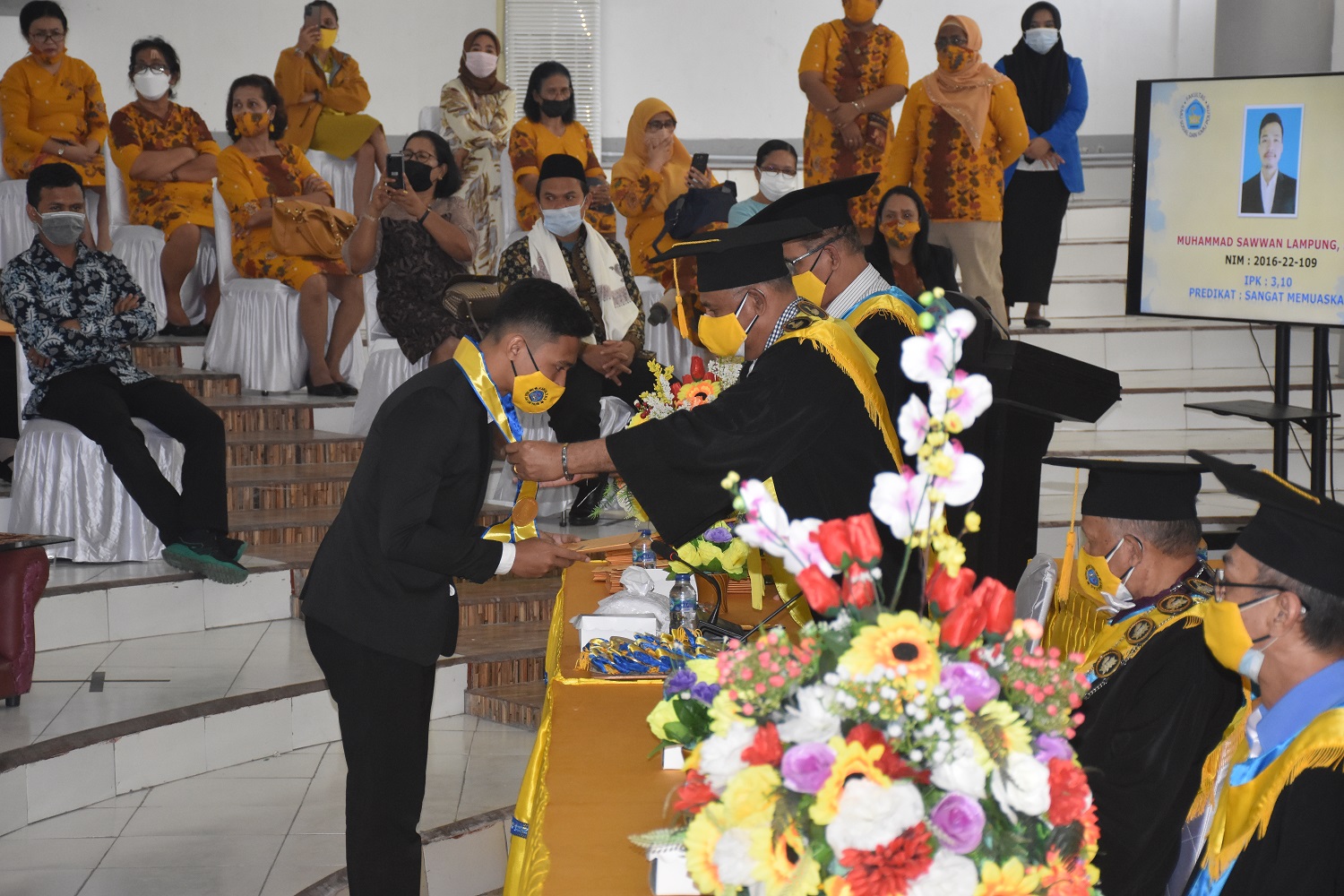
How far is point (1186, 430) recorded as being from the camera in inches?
304

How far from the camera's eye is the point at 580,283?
6.63m

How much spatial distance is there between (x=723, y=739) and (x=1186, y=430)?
6.84 metres

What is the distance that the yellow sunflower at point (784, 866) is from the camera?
1444mm

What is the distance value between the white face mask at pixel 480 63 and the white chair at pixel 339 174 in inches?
39.0

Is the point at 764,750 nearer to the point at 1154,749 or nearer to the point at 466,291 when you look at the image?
the point at 1154,749

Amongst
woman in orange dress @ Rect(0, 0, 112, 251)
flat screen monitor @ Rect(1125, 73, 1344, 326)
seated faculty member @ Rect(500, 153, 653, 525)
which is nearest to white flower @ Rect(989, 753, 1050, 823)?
flat screen monitor @ Rect(1125, 73, 1344, 326)

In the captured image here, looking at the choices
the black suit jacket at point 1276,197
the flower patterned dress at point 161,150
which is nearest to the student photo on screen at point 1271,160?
the black suit jacket at point 1276,197

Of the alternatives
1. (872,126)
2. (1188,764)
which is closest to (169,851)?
(1188,764)

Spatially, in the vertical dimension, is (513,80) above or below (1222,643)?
above

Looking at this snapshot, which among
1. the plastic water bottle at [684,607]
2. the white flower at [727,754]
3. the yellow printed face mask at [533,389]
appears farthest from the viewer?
the plastic water bottle at [684,607]

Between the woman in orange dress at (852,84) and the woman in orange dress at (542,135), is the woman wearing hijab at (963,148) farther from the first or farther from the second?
the woman in orange dress at (542,135)

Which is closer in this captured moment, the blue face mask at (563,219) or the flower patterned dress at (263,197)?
the blue face mask at (563,219)

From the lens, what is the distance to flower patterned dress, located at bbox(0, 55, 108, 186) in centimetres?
779

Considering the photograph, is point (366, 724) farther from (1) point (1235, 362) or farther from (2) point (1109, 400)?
(1) point (1235, 362)
